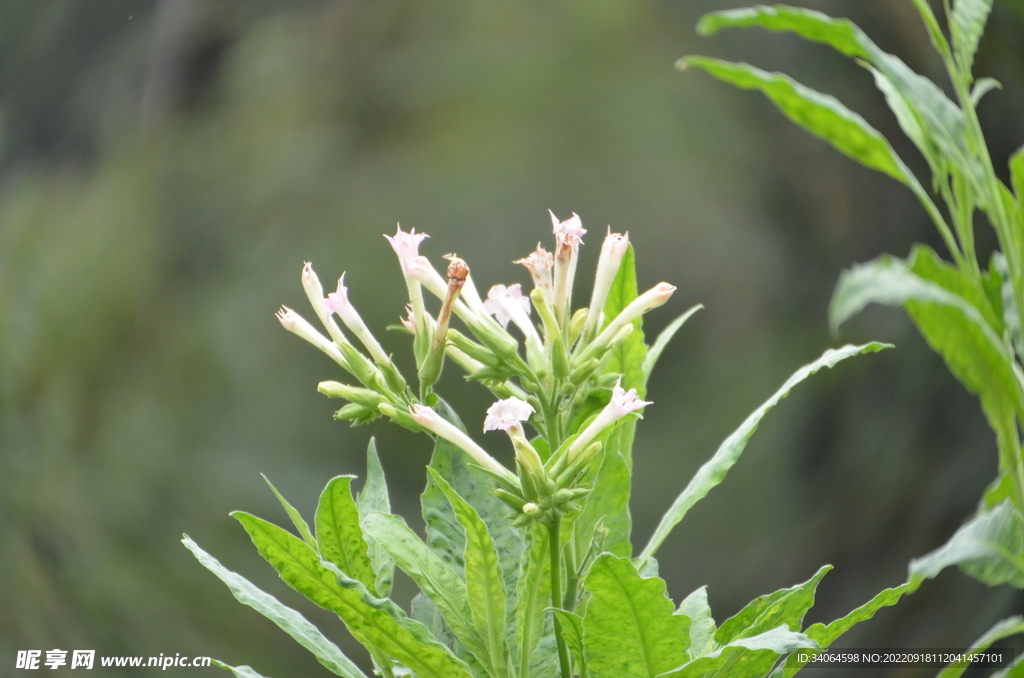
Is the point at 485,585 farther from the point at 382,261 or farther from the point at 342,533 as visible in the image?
the point at 382,261

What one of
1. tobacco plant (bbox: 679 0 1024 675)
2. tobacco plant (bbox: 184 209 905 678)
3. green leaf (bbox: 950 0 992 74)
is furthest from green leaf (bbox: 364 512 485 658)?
green leaf (bbox: 950 0 992 74)

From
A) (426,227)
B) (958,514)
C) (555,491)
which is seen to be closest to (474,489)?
(555,491)

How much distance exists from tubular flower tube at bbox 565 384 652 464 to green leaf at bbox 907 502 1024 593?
12 centimetres

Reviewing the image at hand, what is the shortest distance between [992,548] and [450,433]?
0.68ft

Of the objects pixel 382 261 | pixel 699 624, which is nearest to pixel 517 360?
pixel 699 624

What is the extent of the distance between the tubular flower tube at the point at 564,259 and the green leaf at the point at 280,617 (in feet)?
0.53

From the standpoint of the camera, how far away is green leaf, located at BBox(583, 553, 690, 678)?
0.88 ft

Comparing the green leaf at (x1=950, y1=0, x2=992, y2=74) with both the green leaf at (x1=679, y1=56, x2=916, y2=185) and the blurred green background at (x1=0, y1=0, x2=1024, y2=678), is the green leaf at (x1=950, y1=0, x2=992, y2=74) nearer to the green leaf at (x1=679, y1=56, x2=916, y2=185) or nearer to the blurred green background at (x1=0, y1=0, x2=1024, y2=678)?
the green leaf at (x1=679, y1=56, x2=916, y2=185)

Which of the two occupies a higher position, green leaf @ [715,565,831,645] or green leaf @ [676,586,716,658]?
green leaf @ [715,565,831,645]

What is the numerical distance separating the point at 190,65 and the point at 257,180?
0.18 metres

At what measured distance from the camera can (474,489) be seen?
0.35 m

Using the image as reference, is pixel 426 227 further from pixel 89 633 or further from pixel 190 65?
pixel 89 633

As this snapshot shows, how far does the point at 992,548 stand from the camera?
31 centimetres

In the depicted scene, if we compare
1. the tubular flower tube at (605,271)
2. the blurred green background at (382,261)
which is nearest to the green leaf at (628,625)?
the tubular flower tube at (605,271)
